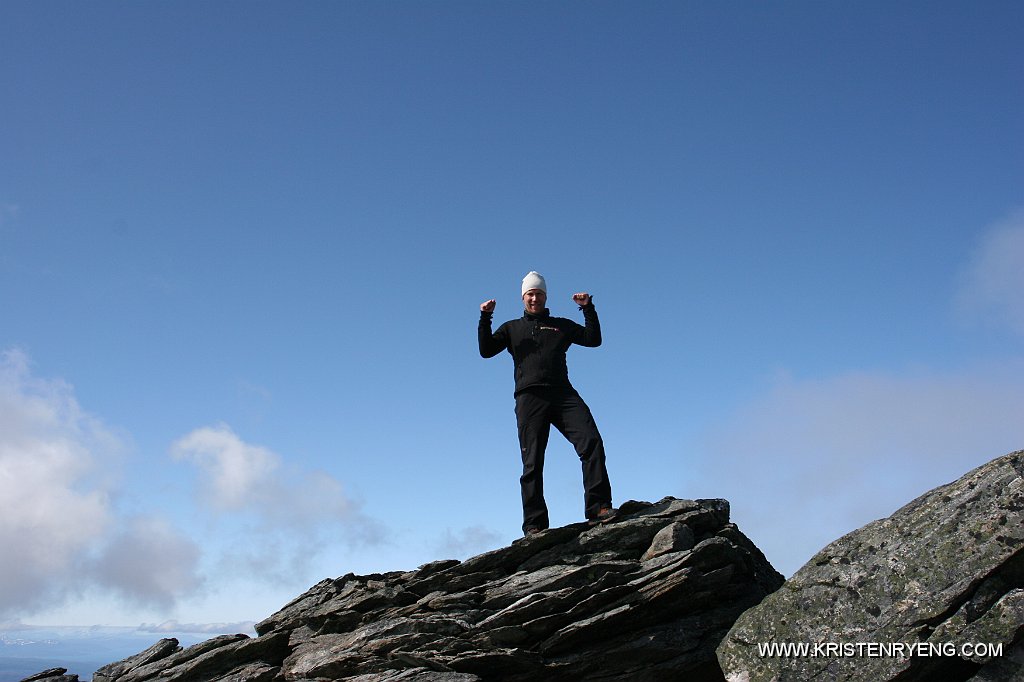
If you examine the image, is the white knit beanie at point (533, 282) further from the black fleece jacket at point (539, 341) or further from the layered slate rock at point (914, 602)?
the layered slate rock at point (914, 602)

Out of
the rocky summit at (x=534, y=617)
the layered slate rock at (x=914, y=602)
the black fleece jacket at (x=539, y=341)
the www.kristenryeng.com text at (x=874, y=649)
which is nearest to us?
the www.kristenryeng.com text at (x=874, y=649)

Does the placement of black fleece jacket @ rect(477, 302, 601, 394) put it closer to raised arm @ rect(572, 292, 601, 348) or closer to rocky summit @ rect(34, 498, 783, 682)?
raised arm @ rect(572, 292, 601, 348)

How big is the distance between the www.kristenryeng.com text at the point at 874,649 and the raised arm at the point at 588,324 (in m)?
7.79

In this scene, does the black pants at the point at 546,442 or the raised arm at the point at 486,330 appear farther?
the raised arm at the point at 486,330

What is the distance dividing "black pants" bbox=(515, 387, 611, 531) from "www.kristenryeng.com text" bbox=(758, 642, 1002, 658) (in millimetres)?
4883

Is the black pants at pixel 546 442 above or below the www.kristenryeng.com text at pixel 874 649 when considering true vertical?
above

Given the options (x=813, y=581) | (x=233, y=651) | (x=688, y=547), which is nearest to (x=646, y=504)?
(x=688, y=547)

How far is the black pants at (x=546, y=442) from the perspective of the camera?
52.4 ft

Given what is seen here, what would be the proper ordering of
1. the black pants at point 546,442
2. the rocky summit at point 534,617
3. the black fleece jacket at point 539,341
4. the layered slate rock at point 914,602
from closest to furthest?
1. the layered slate rock at point 914,602
2. the rocky summit at point 534,617
3. the black pants at point 546,442
4. the black fleece jacket at point 539,341

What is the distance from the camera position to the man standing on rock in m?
16.0

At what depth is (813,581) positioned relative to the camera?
12.7 metres

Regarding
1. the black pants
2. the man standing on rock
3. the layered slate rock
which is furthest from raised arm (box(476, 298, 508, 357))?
the layered slate rock

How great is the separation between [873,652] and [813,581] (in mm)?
1490

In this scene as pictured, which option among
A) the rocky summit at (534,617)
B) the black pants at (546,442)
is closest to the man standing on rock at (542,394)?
the black pants at (546,442)
